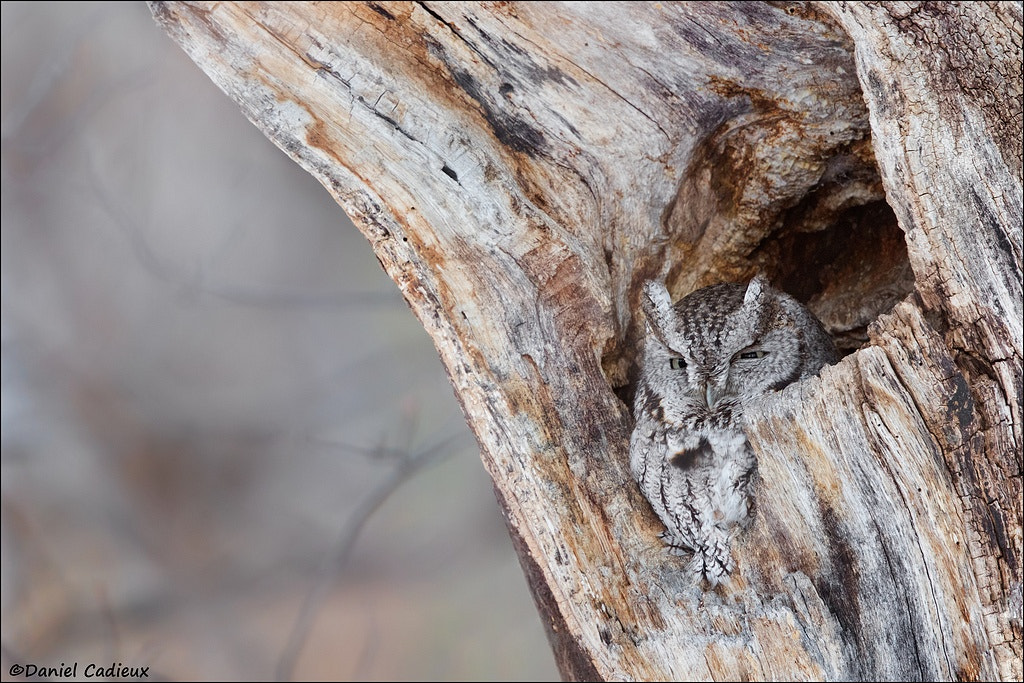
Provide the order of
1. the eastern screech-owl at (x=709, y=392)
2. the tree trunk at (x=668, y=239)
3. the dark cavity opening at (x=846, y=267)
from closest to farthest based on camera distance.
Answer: the tree trunk at (x=668, y=239) → the eastern screech-owl at (x=709, y=392) → the dark cavity opening at (x=846, y=267)

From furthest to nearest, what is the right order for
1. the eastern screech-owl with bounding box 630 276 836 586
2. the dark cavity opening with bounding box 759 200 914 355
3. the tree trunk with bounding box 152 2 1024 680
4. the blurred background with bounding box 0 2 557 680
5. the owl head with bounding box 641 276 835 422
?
the blurred background with bounding box 0 2 557 680, the dark cavity opening with bounding box 759 200 914 355, the owl head with bounding box 641 276 835 422, the eastern screech-owl with bounding box 630 276 836 586, the tree trunk with bounding box 152 2 1024 680

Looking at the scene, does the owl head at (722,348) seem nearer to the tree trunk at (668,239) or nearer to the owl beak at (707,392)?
the owl beak at (707,392)

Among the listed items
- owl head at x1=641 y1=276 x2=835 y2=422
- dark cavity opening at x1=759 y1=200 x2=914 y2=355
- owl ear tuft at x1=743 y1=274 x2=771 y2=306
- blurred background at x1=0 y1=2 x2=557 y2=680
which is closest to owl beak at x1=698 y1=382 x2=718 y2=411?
owl head at x1=641 y1=276 x2=835 y2=422

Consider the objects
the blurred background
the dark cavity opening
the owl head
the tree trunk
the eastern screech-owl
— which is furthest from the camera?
the blurred background

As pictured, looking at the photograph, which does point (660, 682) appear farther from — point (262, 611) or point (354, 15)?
point (262, 611)

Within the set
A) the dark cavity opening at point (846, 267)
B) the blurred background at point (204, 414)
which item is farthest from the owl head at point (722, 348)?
the blurred background at point (204, 414)

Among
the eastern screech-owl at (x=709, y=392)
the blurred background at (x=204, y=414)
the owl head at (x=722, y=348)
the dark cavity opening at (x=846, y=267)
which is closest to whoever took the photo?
the eastern screech-owl at (x=709, y=392)

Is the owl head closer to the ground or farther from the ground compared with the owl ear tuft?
closer to the ground

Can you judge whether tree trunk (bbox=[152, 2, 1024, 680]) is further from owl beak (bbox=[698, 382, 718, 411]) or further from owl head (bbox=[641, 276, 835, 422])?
owl beak (bbox=[698, 382, 718, 411])
